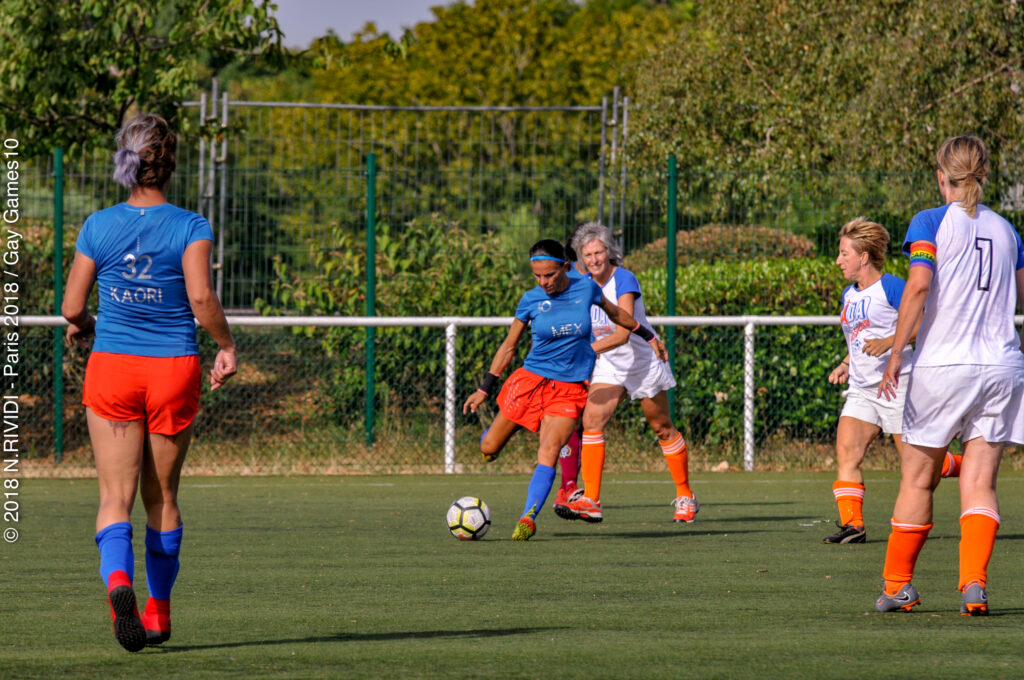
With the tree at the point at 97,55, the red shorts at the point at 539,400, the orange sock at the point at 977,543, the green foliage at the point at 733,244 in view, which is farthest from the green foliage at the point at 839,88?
the orange sock at the point at 977,543

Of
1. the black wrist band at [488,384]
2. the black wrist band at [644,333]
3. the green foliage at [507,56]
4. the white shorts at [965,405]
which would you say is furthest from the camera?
the green foliage at [507,56]

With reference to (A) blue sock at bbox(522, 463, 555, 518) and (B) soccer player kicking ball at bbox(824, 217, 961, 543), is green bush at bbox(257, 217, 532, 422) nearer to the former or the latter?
(A) blue sock at bbox(522, 463, 555, 518)

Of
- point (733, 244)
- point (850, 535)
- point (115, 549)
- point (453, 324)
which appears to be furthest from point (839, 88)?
point (115, 549)

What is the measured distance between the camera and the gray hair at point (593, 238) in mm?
9688

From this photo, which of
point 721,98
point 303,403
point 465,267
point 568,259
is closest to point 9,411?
point 303,403

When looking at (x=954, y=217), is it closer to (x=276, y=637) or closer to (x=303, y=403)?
(x=276, y=637)

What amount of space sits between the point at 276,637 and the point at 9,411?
29.0 feet

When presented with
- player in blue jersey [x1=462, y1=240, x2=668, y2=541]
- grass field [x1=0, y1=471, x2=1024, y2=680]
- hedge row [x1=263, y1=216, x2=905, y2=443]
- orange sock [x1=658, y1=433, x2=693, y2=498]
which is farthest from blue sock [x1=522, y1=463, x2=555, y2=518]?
hedge row [x1=263, y1=216, x2=905, y2=443]

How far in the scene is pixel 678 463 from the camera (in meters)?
9.80

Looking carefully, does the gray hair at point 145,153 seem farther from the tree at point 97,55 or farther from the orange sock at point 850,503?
the tree at point 97,55

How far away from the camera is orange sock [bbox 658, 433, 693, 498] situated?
32.1 ft

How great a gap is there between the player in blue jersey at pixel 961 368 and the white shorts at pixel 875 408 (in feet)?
8.78

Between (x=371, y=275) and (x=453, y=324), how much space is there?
112cm

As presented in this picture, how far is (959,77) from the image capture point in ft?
51.4
